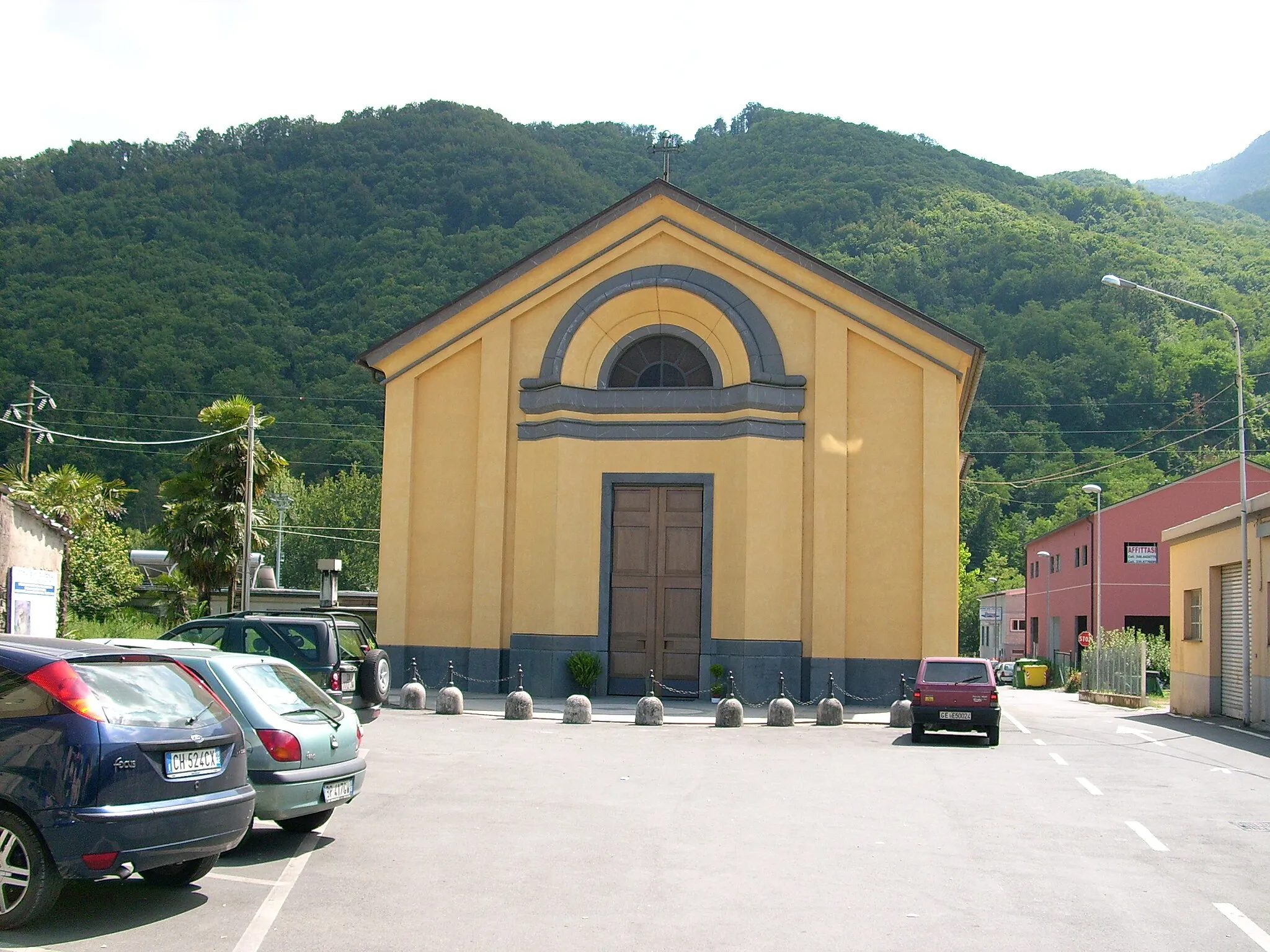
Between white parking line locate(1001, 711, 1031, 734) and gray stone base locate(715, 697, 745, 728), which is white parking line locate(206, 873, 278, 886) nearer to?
gray stone base locate(715, 697, 745, 728)

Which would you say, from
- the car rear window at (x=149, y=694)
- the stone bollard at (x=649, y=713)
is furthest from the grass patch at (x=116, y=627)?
the car rear window at (x=149, y=694)

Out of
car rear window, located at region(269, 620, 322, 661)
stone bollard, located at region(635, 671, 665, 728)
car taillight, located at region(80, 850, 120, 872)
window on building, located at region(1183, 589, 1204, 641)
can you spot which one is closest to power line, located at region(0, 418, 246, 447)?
stone bollard, located at region(635, 671, 665, 728)

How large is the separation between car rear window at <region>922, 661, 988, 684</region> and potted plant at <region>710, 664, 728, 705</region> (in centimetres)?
587

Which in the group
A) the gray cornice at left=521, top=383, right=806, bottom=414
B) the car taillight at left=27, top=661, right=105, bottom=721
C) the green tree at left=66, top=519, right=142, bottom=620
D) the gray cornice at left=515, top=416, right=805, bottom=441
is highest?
the gray cornice at left=521, top=383, right=806, bottom=414

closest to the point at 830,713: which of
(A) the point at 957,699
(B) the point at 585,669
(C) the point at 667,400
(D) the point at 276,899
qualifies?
(A) the point at 957,699

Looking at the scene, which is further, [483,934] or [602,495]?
[602,495]

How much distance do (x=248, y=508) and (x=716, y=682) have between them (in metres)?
14.1

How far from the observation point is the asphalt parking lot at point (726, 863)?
23.2 ft

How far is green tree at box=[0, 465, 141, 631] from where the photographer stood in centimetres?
3403

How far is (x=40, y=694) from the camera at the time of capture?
704 cm

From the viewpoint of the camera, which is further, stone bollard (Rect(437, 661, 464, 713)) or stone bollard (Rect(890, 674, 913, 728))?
stone bollard (Rect(437, 661, 464, 713))

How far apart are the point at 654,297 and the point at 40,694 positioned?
68.2 feet

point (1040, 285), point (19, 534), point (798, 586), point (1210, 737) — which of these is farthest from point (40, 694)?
point (1040, 285)

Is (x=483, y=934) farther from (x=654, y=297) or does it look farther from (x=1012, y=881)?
(x=654, y=297)
